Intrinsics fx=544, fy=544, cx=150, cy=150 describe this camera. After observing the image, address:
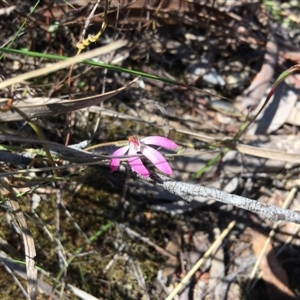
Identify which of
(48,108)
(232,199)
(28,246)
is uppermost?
(48,108)

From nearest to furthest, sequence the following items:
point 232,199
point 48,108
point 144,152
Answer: point 48,108 < point 232,199 < point 144,152

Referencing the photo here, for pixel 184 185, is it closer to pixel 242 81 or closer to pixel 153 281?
pixel 153 281

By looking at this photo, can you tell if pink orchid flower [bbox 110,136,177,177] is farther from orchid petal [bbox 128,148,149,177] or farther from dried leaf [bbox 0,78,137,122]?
dried leaf [bbox 0,78,137,122]

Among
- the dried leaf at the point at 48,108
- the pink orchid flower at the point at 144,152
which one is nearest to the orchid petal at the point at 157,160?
the pink orchid flower at the point at 144,152

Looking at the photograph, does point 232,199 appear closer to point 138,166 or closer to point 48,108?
point 138,166

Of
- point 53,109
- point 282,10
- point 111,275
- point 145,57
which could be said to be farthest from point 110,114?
point 282,10

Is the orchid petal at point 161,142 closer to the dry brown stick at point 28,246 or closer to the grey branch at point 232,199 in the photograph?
the grey branch at point 232,199

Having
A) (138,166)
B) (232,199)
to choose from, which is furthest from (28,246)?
(232,199)

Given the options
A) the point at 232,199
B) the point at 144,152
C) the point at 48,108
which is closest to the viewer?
the point at 48,108
